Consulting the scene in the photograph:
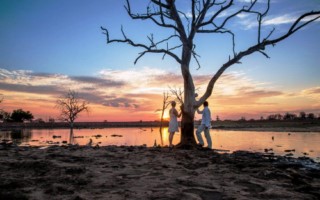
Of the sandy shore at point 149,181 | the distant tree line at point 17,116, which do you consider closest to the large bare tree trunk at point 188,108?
the sandy shore at point 149,181

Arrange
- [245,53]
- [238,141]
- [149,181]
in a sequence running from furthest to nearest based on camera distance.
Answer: [238,141]
[245,53]
[149,181]

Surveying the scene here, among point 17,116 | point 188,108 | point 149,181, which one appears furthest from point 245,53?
point 17,116

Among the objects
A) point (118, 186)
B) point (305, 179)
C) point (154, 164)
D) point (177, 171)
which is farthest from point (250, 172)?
point (118, 186)

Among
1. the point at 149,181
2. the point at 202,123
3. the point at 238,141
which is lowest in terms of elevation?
the point at 238,141

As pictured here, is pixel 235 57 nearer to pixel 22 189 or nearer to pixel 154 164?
pixel 154 164

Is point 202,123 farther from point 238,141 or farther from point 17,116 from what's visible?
point 17,116

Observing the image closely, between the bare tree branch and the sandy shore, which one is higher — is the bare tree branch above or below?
above

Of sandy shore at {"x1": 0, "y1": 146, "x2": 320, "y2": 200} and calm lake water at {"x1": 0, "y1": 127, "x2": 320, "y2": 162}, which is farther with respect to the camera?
calm lake water at {"x1": 0, "y1": 127, "x2": 320, "y2": 162}

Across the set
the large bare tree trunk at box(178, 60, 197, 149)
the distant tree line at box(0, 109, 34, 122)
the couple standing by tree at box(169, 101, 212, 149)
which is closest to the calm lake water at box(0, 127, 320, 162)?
the couple standing by tree at box(169, 101, 212, 149)

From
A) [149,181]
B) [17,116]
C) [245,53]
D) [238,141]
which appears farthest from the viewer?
[17,116]

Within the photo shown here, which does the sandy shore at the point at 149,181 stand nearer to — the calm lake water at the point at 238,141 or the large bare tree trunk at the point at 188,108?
the large bare tree trunk at the point at 188,108

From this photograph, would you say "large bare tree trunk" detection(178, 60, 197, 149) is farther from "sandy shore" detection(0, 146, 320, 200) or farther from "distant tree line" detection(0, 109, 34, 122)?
"distant tree line" detection(0, 109, 34, 122)

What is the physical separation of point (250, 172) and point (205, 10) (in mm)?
9500

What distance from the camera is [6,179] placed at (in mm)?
6141
